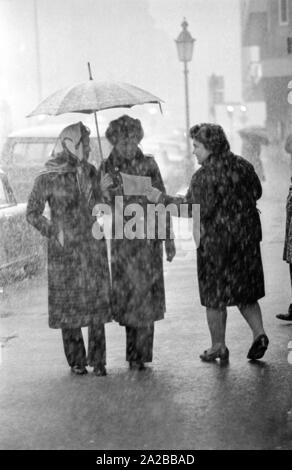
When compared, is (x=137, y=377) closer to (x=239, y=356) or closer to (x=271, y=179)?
(x=239, y=356)

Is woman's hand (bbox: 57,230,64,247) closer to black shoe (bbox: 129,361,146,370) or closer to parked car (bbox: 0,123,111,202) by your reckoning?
black shoe (bbox: 129,361,146,370)

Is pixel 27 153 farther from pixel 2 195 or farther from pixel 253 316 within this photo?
pixel 253 316

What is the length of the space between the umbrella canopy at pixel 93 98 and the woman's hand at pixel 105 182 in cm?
56

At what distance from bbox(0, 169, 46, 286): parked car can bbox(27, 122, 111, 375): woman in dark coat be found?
394cm

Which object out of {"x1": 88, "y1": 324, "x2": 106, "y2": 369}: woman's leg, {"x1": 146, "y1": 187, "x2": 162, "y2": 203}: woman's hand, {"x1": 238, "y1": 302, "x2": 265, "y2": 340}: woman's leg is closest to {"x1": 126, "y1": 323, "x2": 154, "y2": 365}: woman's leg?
{"x1": 88, "y1": 324, "x2": 106, "y2": 369}: woman's leg

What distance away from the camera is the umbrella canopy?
22.0ft

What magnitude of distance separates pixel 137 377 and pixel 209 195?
1.33 metres

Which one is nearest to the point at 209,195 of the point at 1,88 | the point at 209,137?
the point at 209,137

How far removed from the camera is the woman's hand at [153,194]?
6.39 meters

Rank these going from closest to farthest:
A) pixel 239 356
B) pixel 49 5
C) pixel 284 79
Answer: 1. pixel 239 356
2. pixel 284 79
3. pixel 49 5

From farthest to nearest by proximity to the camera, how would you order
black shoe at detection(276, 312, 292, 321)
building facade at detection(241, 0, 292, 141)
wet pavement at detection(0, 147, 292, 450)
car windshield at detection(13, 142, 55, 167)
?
building facade at detection(241, 0, 292, 141) → car windshield at detection(13, 142, 55, 167) → black shoe at detection(276, 312, 292, 321) → wet pavement at detection(0, 147, 292, 450)

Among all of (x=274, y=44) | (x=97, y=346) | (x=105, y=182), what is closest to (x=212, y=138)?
(x=105, y=182)

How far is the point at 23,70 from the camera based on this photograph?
69.1m

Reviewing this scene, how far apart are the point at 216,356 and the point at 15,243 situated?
4324mm
